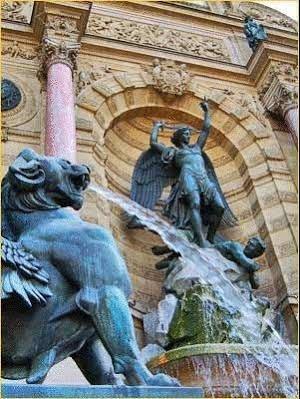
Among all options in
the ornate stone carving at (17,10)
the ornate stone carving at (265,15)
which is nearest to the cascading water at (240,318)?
the ornate stone carving at (17,10)

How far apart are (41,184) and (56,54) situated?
6.79m

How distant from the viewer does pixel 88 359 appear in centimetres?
284

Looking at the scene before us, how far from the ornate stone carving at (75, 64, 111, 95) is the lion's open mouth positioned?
7.16 m

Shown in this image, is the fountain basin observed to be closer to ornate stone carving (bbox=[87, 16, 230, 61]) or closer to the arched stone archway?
the arched stone archway

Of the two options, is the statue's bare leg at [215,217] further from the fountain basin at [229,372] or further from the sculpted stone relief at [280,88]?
the fountain basin at [229,372]

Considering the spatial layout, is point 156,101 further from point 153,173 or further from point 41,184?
point 41,184

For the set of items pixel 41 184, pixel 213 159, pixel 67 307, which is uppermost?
pixel 213 159

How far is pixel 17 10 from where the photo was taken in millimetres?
11641

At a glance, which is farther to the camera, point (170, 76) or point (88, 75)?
point (170, 76)

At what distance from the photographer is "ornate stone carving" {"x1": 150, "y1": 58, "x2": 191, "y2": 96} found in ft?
36.6

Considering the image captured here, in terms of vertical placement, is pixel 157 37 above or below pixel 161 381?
above

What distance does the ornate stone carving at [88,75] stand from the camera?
33.6ft

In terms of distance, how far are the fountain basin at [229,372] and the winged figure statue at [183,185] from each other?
3.45m

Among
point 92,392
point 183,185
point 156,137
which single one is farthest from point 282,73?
point 92,392
